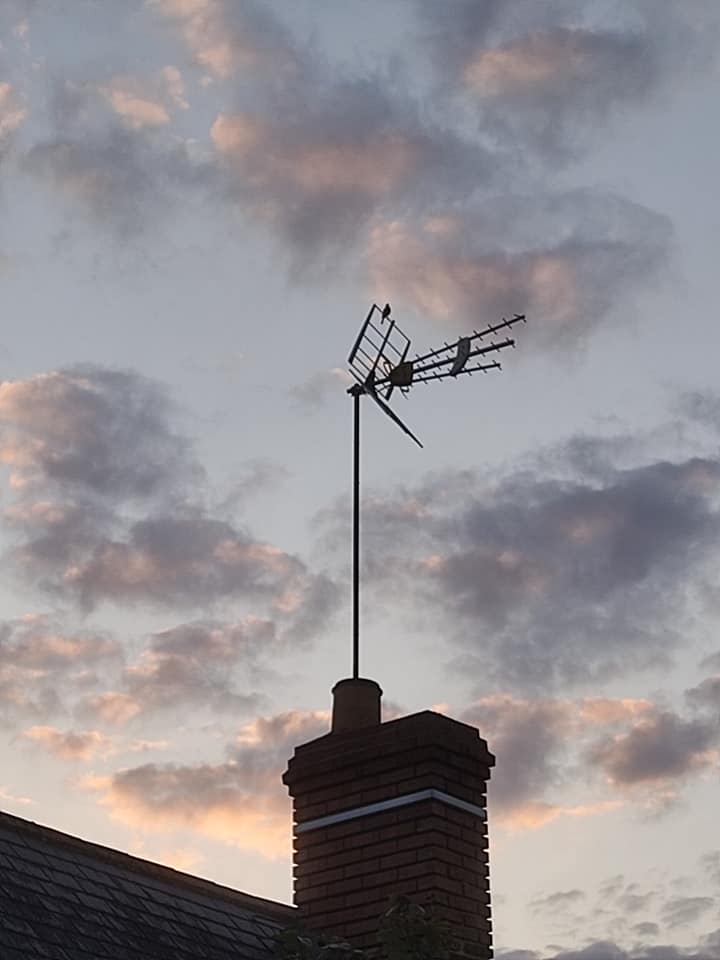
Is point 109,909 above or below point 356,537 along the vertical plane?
below

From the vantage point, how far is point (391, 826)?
48.3 ft

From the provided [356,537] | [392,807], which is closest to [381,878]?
[392,807]

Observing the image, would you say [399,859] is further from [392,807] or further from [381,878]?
[392,807]

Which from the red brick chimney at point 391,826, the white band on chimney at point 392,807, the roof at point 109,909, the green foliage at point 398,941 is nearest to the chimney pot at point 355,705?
the red brick chimney at point 391,826

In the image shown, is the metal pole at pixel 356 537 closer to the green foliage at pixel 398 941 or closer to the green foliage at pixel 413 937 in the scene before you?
the green foliage at pixel 398 941

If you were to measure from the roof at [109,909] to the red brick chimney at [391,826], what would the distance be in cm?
67

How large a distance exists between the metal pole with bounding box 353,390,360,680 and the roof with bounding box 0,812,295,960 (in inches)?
110

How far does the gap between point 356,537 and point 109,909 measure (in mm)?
5388

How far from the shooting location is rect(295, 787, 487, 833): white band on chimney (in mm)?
14625

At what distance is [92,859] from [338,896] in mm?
2671

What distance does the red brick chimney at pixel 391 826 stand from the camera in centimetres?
1439

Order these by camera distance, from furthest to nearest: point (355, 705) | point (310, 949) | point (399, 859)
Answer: point (355, 705)
point (399, 859)
point (310, 949)

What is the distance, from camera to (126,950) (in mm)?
12133

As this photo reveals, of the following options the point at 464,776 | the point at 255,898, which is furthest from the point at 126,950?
the point at 464,776
